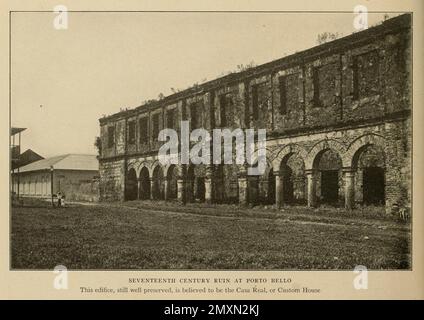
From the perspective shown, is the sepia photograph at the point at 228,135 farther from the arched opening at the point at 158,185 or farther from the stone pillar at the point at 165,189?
the arched opening at the point at 158,185

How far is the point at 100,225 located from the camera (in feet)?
25.8

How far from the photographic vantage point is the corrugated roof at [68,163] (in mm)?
8281

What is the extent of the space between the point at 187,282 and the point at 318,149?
3319 millimetres

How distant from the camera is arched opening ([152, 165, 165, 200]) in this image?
1019 centimetres

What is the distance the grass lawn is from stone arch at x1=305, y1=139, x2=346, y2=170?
3.81 feet

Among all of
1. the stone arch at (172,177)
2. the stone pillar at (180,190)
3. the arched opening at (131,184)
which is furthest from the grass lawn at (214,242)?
the arched opening at (131,184)

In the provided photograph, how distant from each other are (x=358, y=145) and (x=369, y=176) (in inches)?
28.5

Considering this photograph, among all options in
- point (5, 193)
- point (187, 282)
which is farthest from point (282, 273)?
point (5, 193)

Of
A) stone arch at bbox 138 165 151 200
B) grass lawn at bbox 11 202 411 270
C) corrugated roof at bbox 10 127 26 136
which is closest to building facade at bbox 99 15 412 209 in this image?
stone arch at bbox 138 165 151 200

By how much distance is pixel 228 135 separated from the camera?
337 inches

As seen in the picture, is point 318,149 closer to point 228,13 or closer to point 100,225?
point 228,13

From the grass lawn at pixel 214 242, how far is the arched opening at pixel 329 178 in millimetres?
734

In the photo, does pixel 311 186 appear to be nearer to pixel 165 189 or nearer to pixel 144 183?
pixel 165 189

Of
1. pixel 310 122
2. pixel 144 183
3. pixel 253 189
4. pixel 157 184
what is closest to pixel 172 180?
pixel 157 184
